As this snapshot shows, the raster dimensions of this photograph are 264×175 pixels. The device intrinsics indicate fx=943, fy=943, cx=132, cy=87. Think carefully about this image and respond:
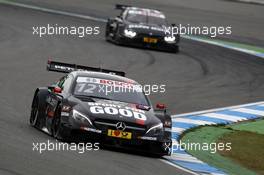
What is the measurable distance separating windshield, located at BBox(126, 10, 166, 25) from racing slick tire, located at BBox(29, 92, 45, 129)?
15070 mm

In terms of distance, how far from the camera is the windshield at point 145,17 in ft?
101

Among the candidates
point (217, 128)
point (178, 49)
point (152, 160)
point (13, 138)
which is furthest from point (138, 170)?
point (178, 49)

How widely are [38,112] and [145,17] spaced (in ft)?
52.2

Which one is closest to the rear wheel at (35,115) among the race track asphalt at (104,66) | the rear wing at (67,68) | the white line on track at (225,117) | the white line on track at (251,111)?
the race track asphalt at (104,66)

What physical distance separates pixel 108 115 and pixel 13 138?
1.40 m

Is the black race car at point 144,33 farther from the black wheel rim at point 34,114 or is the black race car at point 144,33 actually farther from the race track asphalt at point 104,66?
the black wheel rim at point 34,114

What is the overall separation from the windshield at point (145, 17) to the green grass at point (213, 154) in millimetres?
13264

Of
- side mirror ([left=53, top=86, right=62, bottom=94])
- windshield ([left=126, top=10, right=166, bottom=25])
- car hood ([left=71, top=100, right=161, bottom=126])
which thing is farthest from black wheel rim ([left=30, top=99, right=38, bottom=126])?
windshield ([left=126, top=10, right=166, bottom=25])

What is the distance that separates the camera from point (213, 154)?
49.2 feet

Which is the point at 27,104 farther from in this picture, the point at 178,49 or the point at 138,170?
the point at 178,49

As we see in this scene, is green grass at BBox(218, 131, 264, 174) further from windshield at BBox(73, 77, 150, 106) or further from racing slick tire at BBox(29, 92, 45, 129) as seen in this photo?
racing slick tire at BBox(29, 92, 45, 129)

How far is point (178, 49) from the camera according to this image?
99.0 feet

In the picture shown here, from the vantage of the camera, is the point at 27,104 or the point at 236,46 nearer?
the point at 27,104

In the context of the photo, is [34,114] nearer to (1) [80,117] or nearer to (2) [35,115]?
(2) [35,115]
